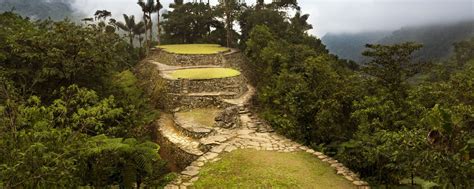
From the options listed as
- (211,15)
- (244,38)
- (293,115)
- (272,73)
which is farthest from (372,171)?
(211,15)

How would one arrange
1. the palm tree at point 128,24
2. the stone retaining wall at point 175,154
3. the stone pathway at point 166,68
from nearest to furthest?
the stone retaining wall at point 175,154
the stone pathway at point 166,68
the palm tree at point 128,24

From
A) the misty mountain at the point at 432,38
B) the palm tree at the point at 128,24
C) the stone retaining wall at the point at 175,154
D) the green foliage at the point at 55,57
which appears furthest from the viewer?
the misty mountain at the point at 432,38

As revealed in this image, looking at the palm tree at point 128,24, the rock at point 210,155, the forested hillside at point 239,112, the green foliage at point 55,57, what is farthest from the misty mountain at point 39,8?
the rock at point 210,155

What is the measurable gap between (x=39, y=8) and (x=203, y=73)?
2832 inches

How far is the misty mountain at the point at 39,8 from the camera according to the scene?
246 feet

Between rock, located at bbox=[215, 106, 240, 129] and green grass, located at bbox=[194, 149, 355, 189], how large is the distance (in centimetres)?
358

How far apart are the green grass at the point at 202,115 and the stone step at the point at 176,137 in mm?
783

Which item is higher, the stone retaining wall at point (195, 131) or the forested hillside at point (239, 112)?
the forested hillside at point (239, 112)

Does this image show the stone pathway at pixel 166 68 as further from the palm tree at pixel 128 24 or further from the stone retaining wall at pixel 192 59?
the palm tree at pixel 128 24

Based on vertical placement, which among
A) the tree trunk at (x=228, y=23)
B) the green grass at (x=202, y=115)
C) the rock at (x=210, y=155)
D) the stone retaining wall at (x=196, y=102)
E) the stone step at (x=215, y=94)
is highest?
the tree trunk at (x=228, y=23)

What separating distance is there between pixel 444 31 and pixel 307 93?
70144 mm

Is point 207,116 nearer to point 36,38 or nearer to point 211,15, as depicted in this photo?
Result: point 36,38

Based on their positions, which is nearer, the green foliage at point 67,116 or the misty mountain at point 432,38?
the green foliage at point 67,116

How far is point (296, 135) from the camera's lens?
1336 cm
